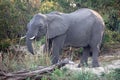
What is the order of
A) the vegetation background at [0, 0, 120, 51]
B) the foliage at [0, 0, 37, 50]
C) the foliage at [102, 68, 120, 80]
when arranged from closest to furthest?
the foliage at [102, 68, 120, 80] → the foliage at [0, 0, 37, 50] → the vegetation background at [0, 0, 120, 51]

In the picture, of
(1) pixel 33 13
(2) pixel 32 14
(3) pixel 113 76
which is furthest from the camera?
(1) pixel 33 13

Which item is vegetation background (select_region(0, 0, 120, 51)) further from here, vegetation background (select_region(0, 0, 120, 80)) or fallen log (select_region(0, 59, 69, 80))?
fallen log (select_region(0, 59, 69, 80))

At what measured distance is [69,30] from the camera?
38.5 feet

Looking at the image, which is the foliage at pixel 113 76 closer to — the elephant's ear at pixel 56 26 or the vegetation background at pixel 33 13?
the elephant's ear at pixel 56 26

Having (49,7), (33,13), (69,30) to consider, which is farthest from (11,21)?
(69,30)

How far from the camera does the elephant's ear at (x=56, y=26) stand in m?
11.4

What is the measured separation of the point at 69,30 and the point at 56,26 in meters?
0.44

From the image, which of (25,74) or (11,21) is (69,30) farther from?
(25,74)

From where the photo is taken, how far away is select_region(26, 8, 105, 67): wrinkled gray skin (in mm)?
11109

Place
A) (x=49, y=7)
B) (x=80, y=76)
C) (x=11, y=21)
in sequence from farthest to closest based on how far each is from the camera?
(x=49, y=7) < (x=11, y=21) < (x=80, y=76)

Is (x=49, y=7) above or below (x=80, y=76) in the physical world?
below

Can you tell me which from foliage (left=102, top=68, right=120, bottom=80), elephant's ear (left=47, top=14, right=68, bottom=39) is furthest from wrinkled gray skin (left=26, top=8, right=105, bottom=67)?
foliage (left=102, top=68, right=120, bottom=80)

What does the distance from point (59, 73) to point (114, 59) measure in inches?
218

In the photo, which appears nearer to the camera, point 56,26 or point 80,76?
point 80,76
